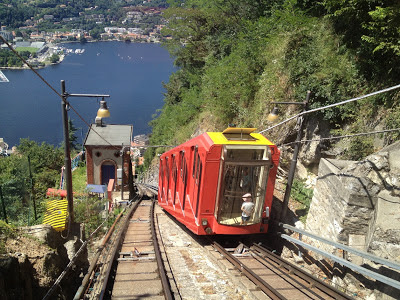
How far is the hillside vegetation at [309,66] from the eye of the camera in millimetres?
9320

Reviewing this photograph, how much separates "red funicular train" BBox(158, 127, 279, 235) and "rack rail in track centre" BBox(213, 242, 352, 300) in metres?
0.69

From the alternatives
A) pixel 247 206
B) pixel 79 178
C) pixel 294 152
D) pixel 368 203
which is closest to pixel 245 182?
pixel 247 206

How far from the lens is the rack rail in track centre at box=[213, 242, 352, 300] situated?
6.11 m

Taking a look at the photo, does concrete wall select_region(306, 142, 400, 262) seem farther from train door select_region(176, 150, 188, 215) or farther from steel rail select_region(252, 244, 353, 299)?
train door select_region(176, 150, 188, 215)

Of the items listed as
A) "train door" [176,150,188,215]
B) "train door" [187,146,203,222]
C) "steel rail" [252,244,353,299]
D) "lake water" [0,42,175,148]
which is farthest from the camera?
"lake water" [0,42,175,148]

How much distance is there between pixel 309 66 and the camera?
42.3ft

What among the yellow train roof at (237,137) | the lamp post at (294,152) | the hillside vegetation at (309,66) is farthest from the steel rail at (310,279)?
the hillside vegetation at (309,66)

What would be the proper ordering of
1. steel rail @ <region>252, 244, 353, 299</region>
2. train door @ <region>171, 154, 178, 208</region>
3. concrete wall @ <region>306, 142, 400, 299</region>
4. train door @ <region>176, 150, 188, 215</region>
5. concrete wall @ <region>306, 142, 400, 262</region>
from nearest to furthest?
steel rail @ <region>252, 244, 353, 299</region>, concrete wall @ <region>306, 142, 400, 299</region>, concrete wall @ <region>306, 142, 400, 262</region>, train door @ <region>176, 150, 188, 215</region>, train door @ <region>171, 154, 178, 208</region>

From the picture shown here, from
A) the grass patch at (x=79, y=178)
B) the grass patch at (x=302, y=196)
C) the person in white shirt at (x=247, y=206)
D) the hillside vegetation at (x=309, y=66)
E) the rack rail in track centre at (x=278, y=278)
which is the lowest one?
the grass patch at (x=79, y=178)

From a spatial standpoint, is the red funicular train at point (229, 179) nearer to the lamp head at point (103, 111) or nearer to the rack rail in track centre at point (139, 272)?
the rack rail in track centre at point (139, 272)

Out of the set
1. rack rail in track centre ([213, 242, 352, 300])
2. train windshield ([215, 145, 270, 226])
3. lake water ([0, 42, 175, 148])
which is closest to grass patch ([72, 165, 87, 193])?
lake water ([0, 42, 175, 148])

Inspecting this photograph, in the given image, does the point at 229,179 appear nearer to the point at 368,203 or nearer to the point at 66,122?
the point at 368,203

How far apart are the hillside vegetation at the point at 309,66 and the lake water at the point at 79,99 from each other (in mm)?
29303

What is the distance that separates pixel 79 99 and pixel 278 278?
89.1m
